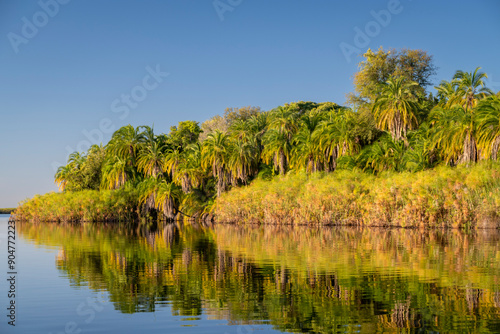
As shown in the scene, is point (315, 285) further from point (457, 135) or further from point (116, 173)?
point (116, 173)

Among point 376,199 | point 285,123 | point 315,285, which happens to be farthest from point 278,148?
point 315,285

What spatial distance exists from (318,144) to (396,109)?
9.81 meters

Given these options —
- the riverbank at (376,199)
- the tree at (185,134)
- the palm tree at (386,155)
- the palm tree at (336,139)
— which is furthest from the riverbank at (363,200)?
the tree at (185,134)

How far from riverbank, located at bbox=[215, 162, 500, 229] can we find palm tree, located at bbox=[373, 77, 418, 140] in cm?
513

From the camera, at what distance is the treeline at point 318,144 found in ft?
156

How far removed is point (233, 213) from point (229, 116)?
135ft

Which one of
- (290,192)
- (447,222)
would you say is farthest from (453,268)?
(290,192)

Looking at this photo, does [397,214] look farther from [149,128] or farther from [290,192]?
[149,128]

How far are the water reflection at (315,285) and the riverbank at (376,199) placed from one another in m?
17.2

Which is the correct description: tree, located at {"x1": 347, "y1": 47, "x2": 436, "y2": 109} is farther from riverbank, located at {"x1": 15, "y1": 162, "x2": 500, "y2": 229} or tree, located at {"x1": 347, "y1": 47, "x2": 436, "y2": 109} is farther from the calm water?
the calm water

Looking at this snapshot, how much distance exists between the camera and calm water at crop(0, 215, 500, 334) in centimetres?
1002

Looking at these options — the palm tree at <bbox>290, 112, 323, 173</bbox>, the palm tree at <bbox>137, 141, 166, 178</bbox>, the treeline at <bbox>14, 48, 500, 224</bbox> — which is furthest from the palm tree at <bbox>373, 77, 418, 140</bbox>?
the palm tree at <bbox>137, 141, 166, 178</bbox>

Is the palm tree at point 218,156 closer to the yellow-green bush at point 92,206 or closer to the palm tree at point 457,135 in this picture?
the yellow-green bush at point 92,206

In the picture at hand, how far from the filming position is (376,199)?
47250 mm
